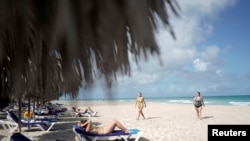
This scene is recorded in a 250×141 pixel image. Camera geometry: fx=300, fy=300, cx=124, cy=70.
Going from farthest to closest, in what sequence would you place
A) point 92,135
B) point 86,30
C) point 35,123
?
1. point 35,123
2. point 92,135
3. point 86,30

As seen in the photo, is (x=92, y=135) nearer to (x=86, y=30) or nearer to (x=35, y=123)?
(x=35, y=123)

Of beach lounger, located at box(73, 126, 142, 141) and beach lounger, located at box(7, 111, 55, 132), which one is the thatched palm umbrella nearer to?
beach lounger, located at box(73, 126, 142, 141)

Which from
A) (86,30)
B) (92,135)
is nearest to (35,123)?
(92,135)

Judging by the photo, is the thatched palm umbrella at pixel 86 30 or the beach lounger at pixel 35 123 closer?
the thatched palm umbrella at pixel 86 30

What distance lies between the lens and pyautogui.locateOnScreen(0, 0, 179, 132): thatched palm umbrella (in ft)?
1.63

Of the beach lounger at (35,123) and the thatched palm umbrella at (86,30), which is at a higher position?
the thatched palm umbrella at (86,30)

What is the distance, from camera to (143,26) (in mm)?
538

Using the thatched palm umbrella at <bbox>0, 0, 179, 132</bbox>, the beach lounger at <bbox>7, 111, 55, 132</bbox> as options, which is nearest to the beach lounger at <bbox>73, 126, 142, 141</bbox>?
the beach lounger at <bbox>7, 111, 55, 132</bbox>

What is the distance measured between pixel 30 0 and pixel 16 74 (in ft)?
0.52

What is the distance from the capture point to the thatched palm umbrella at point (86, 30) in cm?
50

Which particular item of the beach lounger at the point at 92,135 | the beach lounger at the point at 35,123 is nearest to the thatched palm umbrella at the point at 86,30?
the beach lounger at the point at 92,135

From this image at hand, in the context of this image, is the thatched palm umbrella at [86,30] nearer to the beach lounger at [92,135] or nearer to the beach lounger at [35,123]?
the beach lounger at [92,135]

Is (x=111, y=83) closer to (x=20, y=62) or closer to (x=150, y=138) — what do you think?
(x=20, y=62)

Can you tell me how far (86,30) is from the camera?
552 mm
